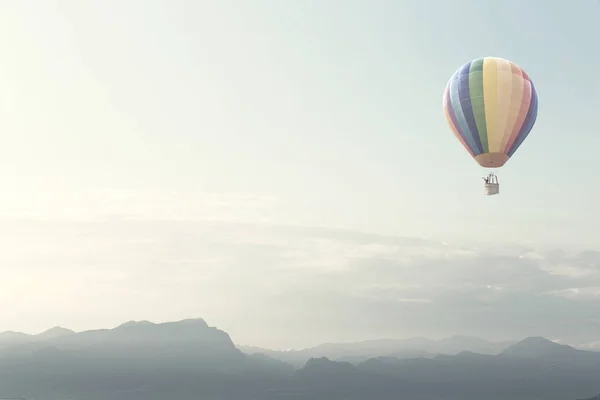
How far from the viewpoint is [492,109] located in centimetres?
10106

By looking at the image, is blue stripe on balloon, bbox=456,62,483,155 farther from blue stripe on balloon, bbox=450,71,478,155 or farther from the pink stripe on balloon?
the pink stripe on balloon

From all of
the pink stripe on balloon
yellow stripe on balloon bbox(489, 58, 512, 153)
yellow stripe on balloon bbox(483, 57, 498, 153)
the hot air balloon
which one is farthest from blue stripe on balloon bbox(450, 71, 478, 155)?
the pink stripe on balloon

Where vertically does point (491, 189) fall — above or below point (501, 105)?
below

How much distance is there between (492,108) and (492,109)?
0.63 feet

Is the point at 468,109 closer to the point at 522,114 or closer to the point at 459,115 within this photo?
the point at 459,115

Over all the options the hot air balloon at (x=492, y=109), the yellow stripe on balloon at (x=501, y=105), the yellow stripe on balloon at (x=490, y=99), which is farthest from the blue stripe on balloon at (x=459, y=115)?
the yellow stripe on balloon at (x=501, y=105)

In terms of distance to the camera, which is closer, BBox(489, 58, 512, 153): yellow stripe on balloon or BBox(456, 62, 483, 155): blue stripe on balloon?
BBox(489, 58, 512, 153): yellow stripe on balloon

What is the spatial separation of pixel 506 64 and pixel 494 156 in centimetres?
1690

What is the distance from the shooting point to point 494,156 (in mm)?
101625

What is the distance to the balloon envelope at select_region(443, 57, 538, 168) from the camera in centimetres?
10138

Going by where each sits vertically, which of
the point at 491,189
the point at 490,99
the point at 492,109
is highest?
the point at 490,99

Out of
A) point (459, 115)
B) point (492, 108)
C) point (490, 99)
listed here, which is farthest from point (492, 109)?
point (459, 115)

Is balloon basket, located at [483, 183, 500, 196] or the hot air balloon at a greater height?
the hot air balloon

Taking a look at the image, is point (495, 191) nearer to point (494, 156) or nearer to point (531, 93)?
point (494, 156)
